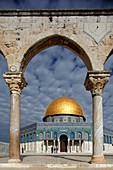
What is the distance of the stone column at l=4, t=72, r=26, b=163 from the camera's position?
11.5m

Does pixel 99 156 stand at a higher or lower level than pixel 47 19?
lower

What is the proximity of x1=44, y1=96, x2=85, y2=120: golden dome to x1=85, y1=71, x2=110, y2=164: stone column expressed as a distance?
1727 inches

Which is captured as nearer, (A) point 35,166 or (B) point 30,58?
(A) point 35,166

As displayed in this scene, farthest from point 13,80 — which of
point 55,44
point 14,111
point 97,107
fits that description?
point 97,107

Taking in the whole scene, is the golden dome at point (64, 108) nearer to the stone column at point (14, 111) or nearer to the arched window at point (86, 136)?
the arched window at point (86, 136)

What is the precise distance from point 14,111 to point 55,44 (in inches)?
163

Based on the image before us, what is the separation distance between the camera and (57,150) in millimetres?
49000

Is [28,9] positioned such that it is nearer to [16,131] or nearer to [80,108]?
[16,131]

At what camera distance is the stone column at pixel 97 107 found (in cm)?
1142

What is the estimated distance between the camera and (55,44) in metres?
13.7

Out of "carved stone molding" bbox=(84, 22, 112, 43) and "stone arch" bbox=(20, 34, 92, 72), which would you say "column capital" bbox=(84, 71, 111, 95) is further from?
"carved stone molding" bbox=(84, 22, 112, 43)

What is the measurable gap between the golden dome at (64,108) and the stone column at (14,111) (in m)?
44.0

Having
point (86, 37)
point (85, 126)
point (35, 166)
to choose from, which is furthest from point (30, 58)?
point (85, 126)

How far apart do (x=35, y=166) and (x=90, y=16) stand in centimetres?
719
